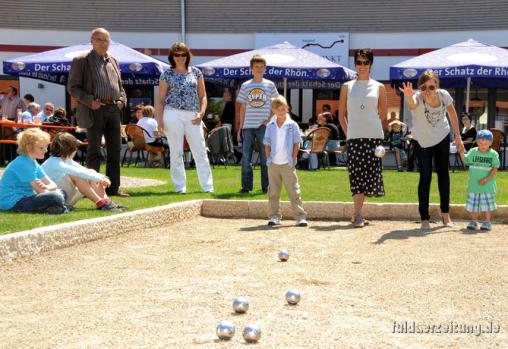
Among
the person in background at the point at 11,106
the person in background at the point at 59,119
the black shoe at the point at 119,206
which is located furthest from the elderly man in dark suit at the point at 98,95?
the person in background at the point at 11,106

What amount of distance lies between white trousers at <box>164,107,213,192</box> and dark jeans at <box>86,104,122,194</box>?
0.64 meters

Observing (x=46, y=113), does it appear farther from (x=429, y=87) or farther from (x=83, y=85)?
(x=429, y=87)

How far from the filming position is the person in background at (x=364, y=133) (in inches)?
317

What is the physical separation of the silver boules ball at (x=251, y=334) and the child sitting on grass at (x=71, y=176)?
4.28m

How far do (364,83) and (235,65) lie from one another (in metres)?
8.55

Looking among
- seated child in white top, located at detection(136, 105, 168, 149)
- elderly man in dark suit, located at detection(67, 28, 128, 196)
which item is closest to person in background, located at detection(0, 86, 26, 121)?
seated child in white top, located at detection(136, 105, 168, 149)

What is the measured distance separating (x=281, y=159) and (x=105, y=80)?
229cm

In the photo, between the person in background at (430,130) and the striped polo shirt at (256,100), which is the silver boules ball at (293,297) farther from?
the striped polo shirt at (256,100)

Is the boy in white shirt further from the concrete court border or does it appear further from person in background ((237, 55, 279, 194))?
person in background ((237, 55, 279, 194))

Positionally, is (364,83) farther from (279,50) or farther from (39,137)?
(279,50)

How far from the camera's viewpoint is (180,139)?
9414mm

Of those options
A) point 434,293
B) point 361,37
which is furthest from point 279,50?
point 434,293

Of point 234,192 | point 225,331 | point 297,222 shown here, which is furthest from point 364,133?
point 225,331

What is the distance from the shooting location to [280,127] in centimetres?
827
